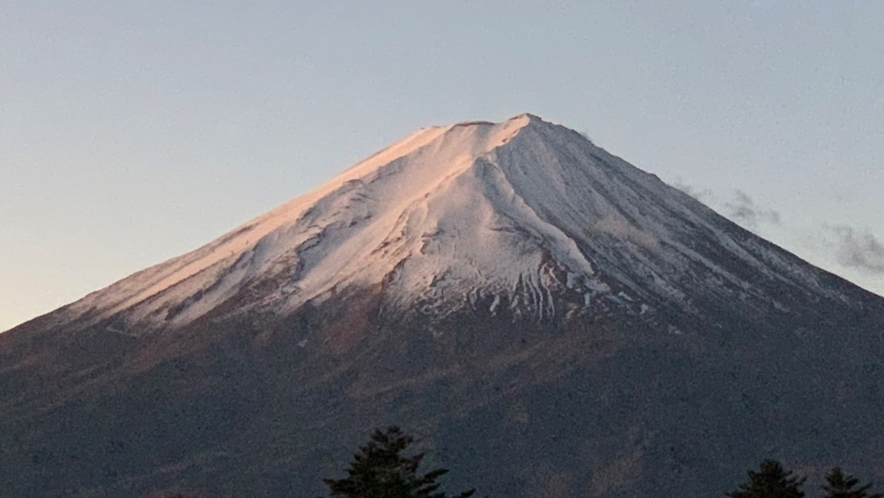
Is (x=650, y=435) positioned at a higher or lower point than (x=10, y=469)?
lower

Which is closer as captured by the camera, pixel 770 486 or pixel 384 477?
pixel 384 477

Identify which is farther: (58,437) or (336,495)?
(58,437)

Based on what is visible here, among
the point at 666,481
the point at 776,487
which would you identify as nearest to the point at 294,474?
the point at 666,481

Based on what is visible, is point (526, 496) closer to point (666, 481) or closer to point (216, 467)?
point (666, 481)

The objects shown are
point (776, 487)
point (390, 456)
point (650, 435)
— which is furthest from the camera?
point (650, 435)

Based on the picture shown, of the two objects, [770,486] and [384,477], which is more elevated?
[384,477]

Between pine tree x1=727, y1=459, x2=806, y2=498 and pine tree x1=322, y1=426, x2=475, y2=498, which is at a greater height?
pine tree x1=322, y1=426, x2=475, y2=498

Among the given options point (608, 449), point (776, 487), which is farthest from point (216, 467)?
point (776, 487)

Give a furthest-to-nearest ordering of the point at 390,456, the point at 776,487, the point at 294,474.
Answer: the point at 294,474 < the point at 776,487 < the point at 390,456

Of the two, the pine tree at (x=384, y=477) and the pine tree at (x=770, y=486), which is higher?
the pine tree at (x=384, y=477)

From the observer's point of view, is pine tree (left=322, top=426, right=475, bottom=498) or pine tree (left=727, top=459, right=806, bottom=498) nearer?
pine tree (left=322, top=426, right=475, bottom=498)

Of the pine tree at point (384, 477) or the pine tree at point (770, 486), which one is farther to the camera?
the pine tree at point (770, 486)
